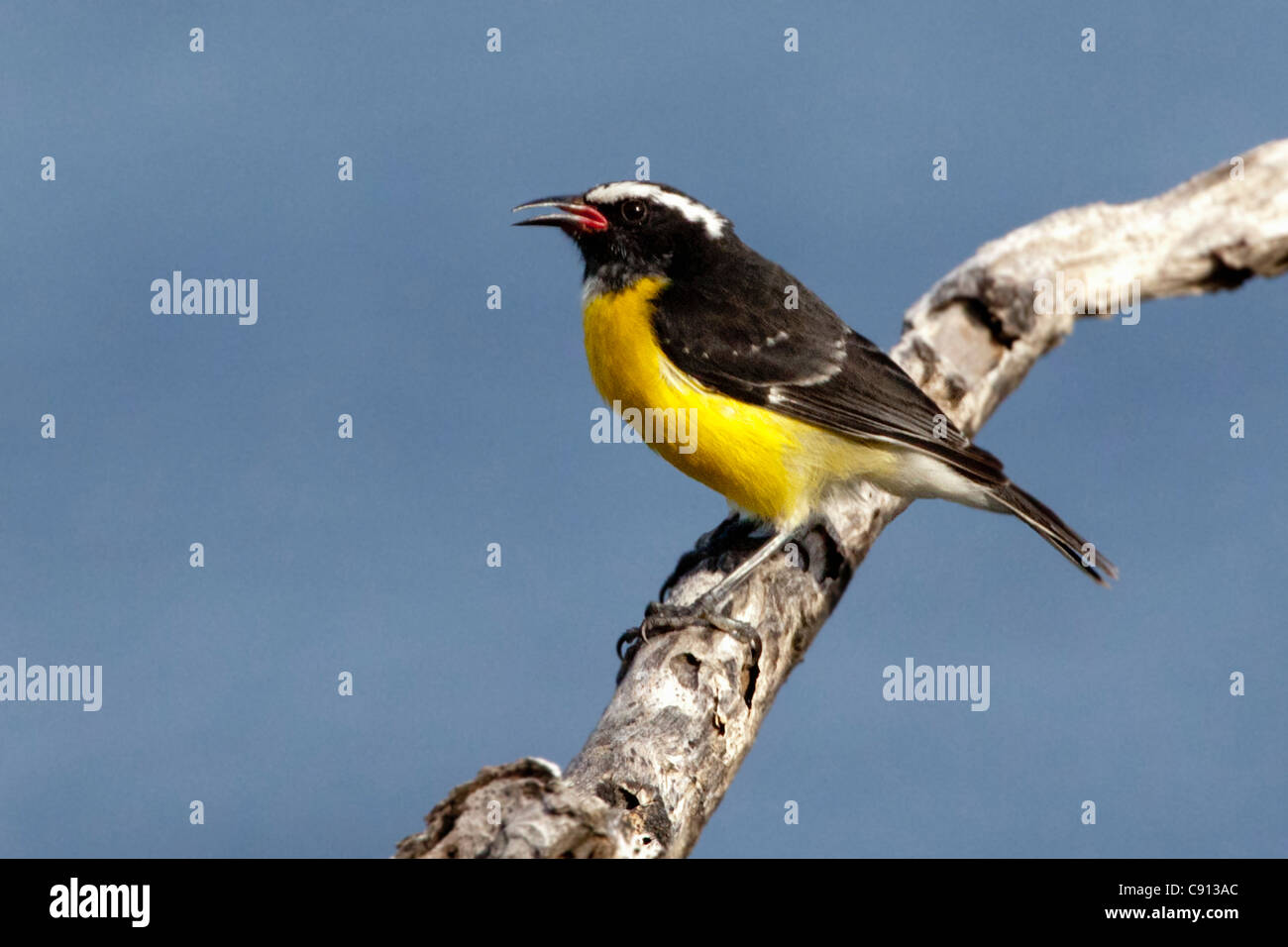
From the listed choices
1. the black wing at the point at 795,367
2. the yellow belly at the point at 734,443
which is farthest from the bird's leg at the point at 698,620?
the black wing at the point at 795,367

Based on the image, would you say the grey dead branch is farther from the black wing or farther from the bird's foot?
the black wing

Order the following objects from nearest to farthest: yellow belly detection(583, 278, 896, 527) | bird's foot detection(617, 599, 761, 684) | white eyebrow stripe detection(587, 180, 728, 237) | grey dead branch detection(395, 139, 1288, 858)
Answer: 1. grey dead branch detection(395, 139, 1288, 858)
2. bird's foot detection(617, 599, 761, 684)
3. yellow belly detection(583, 278, 896, 527)
4. white eyebrow stripe detection(587, 180, 728, 237)

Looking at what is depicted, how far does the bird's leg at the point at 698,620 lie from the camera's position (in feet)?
21.2

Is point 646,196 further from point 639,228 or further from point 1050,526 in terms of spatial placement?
point 1050,526

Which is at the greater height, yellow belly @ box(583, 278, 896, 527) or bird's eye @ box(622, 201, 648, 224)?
bird's eye @ box(622, 201, 648, 224)

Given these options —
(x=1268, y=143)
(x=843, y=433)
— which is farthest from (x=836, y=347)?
(x=1268, y=143)

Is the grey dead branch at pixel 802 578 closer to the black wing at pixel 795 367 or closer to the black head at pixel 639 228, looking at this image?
the black wing at pixel 795 367

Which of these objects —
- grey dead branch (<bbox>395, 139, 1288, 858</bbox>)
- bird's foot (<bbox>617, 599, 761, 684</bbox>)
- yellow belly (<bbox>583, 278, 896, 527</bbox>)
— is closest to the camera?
grey dead branch (<bbox>395, 139, 1288, 858</bbox>)

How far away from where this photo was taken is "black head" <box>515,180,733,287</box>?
24.5ft

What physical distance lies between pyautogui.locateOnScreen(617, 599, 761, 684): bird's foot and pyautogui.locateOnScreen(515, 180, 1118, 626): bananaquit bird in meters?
0.07

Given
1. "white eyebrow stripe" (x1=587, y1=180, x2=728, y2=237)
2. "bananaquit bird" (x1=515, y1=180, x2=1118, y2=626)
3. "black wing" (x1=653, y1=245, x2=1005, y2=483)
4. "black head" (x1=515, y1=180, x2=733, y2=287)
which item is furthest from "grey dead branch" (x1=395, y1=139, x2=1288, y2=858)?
"white eyebrow stripe" (x1=587, y1=180, x2=728, y2=237)

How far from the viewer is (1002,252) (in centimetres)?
860

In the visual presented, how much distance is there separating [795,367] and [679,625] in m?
1.51

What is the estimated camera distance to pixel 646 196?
7.46 m
